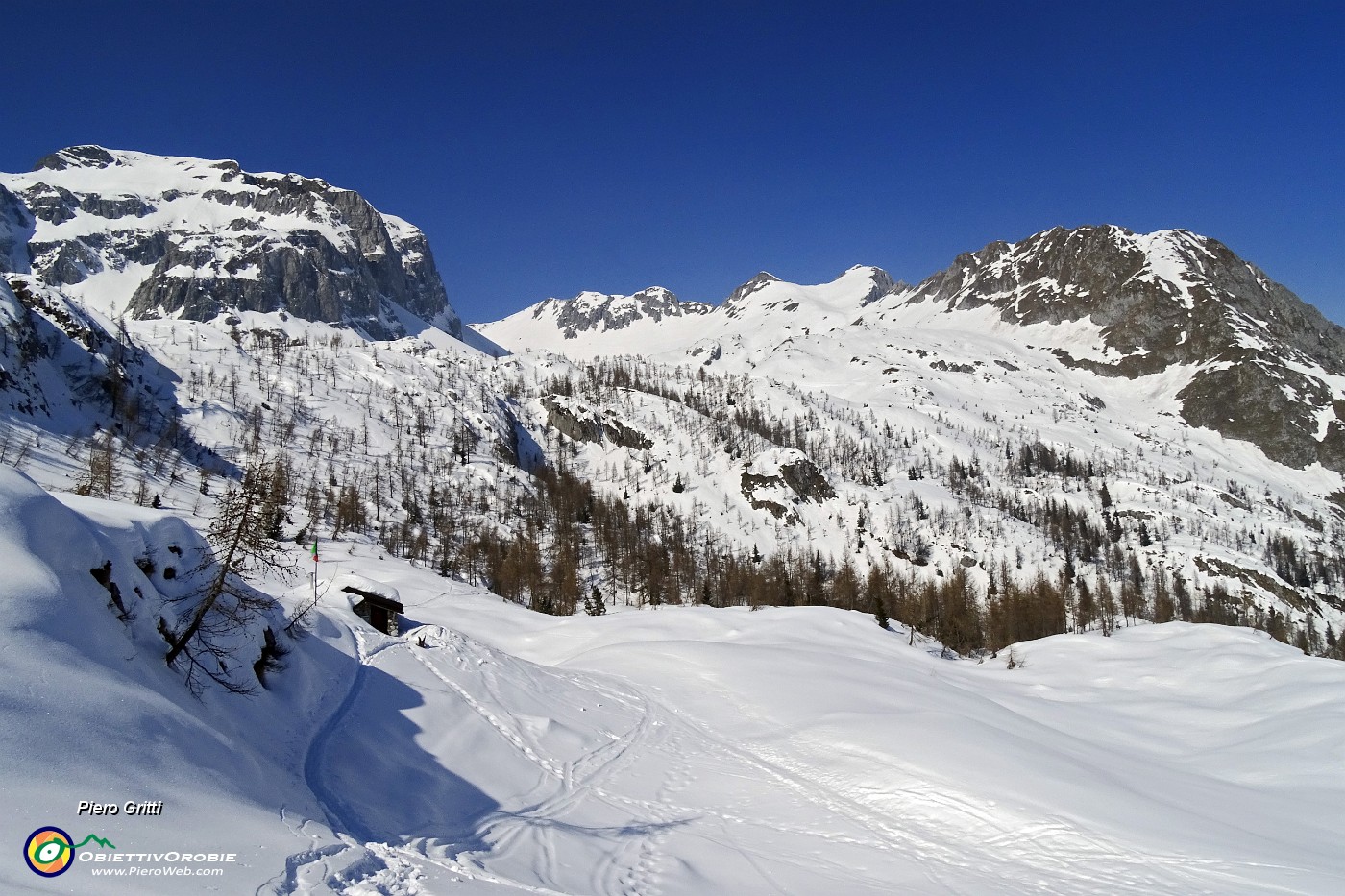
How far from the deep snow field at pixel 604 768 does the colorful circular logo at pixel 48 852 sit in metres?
0.13

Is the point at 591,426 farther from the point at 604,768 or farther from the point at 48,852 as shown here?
the point at 48,852

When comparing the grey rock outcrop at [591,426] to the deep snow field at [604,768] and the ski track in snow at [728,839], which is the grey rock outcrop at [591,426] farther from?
the ski track in snow at [728,839]

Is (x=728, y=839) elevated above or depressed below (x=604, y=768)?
above

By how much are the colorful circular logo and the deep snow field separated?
0.42ft

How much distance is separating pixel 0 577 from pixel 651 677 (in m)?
27.2

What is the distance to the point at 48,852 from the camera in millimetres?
6656

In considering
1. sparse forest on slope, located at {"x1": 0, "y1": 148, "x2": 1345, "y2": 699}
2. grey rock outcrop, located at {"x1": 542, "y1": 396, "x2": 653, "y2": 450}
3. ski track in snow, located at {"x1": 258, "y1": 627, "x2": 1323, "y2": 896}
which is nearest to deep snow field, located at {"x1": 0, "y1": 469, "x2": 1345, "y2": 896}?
ski track in snow, located at {"x1": 258, "y1": 627, "x2": 1323, "y2": 896}

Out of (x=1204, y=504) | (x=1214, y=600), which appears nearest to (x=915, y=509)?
(x=1214, y=600)

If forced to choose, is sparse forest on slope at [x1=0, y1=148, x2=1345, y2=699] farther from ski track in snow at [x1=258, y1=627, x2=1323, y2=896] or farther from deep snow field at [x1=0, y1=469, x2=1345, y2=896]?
ski track in snow at [x1=258, y1=627, x2=1323, y2=896]

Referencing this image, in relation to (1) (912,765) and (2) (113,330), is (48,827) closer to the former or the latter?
(1) (912,765)

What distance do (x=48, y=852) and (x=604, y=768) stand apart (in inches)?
567

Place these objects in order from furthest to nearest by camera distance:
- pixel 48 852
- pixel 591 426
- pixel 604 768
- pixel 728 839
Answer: pixel 591 426 < pixel 604 768 < pixel 728 839 < pixel 48 852

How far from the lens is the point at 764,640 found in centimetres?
4344

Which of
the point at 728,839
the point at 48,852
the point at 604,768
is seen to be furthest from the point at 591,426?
the point at 48,852
